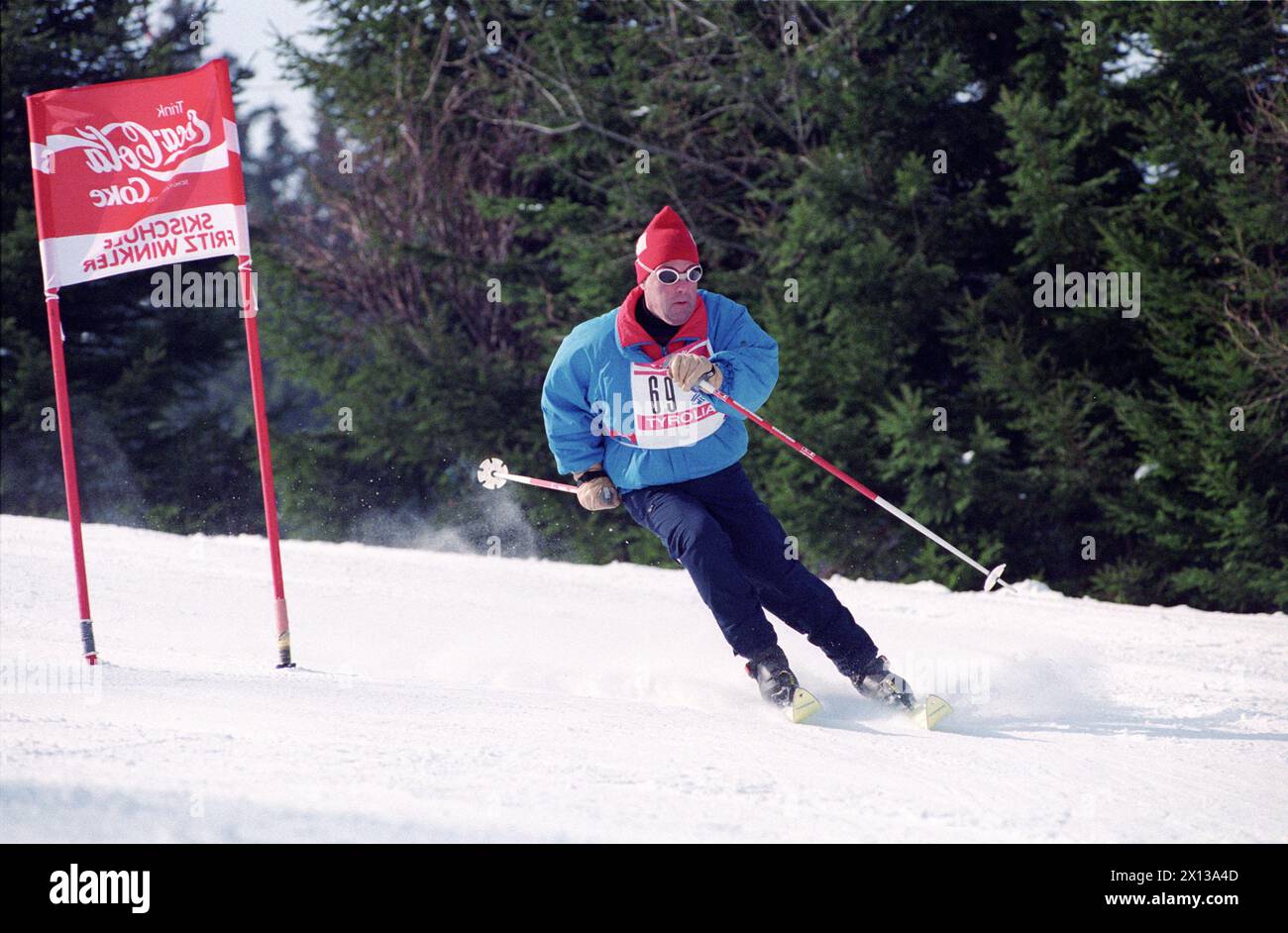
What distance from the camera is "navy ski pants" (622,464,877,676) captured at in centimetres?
466

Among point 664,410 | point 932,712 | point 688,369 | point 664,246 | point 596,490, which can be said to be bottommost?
point 932,712

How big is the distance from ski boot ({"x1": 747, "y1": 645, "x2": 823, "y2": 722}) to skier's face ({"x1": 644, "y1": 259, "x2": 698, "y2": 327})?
4.06ft

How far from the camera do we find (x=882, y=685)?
483 cm

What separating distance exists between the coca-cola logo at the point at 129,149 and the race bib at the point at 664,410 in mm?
2271

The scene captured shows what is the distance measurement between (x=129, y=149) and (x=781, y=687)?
343 cm

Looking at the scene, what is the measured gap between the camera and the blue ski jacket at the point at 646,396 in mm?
4797

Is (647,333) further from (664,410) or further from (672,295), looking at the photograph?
(664,410)

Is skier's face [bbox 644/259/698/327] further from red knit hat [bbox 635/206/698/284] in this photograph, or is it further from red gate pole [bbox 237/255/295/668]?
red gate pole [bbox 237/255/295/668]

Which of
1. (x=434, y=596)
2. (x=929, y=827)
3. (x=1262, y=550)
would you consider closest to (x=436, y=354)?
(x=434, y=596)

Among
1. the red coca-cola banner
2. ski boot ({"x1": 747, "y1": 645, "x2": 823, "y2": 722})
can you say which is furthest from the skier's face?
the red coca-cola banner

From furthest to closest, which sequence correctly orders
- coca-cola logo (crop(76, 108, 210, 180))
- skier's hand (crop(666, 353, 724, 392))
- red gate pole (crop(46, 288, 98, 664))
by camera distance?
coca-cola logo (crop(76, 108, 210, 180)), red gate pole (crop(46, 288, 98, 664)), skier's hand (crop(666, 353, 724, 392))

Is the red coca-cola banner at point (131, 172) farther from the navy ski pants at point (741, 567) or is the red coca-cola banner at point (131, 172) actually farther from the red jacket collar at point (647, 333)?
the navy ski pants at point (741, 567)
